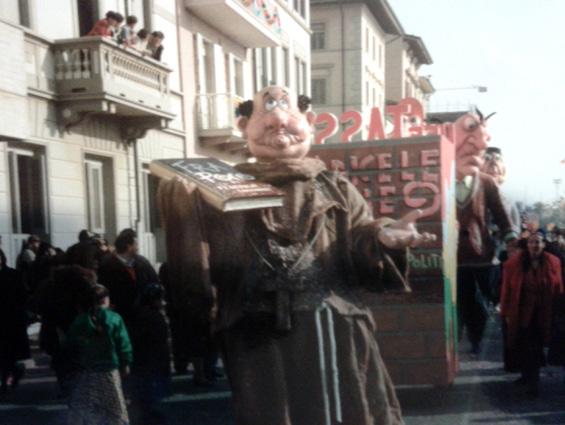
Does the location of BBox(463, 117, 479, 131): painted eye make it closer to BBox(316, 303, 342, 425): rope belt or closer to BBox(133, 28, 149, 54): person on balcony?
BBox(316, 303, 342, 425): rope belt

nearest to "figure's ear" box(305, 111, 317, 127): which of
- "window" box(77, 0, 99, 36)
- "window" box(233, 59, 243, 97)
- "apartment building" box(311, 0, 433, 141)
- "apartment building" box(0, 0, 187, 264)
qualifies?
"apartment building" box(0, 0, 187, 264)

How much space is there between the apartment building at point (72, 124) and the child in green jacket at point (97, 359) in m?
4.71

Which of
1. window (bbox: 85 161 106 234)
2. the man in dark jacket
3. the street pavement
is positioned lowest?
the street pavement

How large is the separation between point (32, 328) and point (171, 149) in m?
5.01

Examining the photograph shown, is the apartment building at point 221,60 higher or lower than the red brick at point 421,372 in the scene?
higher

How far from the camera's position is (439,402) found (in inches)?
192

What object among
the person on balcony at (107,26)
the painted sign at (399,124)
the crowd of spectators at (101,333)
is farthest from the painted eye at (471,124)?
the person on balcony at (107,26)

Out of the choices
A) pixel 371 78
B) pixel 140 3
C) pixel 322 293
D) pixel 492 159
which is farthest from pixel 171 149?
pixel 371 78

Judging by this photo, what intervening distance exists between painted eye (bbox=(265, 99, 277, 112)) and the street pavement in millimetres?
2535

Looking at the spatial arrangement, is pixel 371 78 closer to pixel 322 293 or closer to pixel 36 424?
pixel 36 424

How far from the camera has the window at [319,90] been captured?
28703 mm

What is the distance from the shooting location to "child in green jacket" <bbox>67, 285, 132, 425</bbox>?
14.2ft

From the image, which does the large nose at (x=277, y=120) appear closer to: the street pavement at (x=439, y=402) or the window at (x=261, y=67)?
the street pavement at (x=439, y=402)

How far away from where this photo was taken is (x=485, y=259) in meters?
5.43
